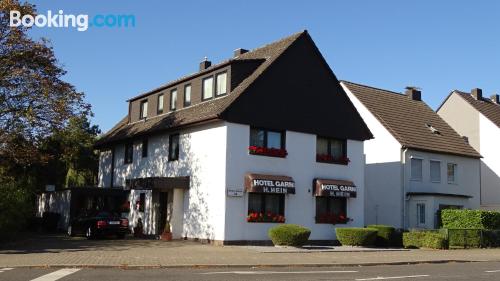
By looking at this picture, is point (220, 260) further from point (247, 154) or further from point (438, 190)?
point (438, 190)

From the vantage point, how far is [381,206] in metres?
35.9

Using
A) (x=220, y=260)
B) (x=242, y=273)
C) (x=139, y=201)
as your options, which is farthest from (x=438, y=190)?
(x=242, y=273)

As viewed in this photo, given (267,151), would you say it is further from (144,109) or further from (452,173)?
(452,173)

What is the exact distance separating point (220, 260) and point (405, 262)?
21.5 feet

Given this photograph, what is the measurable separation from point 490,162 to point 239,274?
3427 centimetres

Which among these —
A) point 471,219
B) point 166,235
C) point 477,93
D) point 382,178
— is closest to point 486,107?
point 477,93

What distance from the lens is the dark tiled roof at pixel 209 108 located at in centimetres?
2655

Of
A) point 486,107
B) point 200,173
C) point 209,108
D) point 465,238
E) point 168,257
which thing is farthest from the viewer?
point 486,107

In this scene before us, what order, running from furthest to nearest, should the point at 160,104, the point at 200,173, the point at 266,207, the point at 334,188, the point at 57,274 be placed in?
the point at 160,104
the point at 334,188
the point at 200,173
the point at 266,207
the point at 57,274

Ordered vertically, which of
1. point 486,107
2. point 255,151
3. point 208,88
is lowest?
point 255,151

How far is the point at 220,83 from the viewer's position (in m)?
28.6

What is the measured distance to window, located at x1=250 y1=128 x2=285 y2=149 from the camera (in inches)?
1062

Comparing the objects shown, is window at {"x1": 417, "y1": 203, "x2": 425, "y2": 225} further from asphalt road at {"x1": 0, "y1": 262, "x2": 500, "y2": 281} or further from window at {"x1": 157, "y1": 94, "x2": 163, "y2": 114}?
asphalt road at {"x1": 0, "y1": 262, "x2": 500, "y2": 281}

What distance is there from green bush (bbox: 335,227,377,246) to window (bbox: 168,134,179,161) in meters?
9.04
